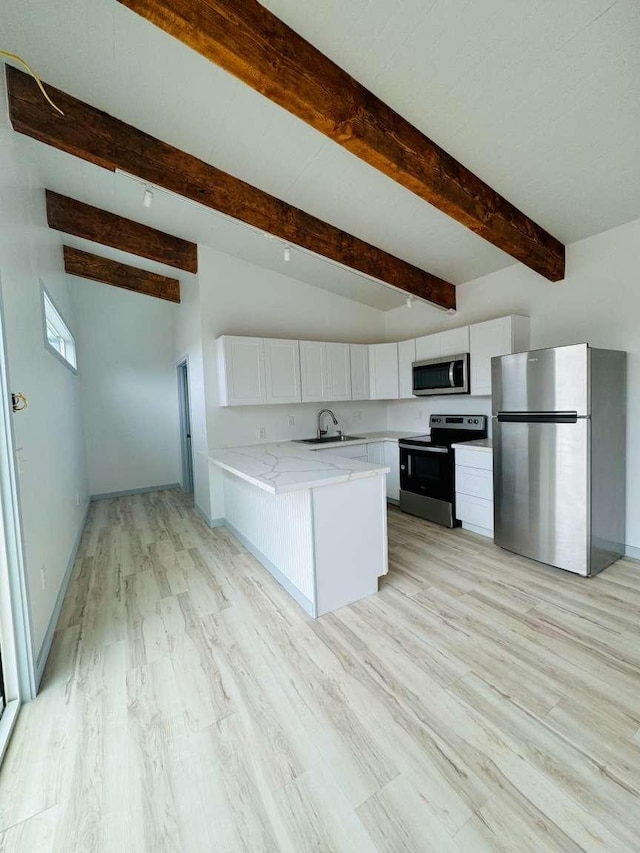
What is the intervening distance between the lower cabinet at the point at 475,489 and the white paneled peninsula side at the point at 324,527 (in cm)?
132

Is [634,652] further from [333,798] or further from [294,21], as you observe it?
[294,21]

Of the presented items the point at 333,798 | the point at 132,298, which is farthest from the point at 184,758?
the point at 132,298

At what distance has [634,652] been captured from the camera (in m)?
1.84

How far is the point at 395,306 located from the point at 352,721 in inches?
182

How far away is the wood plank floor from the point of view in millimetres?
1138

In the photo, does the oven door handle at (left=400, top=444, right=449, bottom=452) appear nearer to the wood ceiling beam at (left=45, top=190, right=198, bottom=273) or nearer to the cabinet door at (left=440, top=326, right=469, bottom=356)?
the cabinet door at (left=440, top=326, right=469, bottom=356)

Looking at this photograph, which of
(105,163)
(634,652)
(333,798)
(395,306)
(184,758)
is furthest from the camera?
(395,306)

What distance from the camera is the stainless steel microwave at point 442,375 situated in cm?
366

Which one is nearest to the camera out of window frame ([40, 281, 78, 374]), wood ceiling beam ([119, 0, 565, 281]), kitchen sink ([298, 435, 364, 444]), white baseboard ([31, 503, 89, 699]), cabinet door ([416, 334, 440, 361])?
wood ceiling beam ([119, 0, 565, 281])

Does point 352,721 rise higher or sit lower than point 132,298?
lower

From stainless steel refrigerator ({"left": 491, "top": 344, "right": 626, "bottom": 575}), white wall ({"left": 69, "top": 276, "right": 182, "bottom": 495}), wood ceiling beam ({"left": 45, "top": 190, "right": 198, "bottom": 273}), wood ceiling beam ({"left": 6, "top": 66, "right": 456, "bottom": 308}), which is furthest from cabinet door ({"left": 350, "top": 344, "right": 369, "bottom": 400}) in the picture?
white wall ({"left": 69, "top": 276, "right": 182, "bottom": 495})

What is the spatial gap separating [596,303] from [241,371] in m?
3.24

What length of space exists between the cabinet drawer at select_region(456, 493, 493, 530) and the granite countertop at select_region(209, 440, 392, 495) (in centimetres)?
146

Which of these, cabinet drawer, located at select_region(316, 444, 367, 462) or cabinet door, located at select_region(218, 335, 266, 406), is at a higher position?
cabinet door, located at select_region(218, 335, 266, 406)
